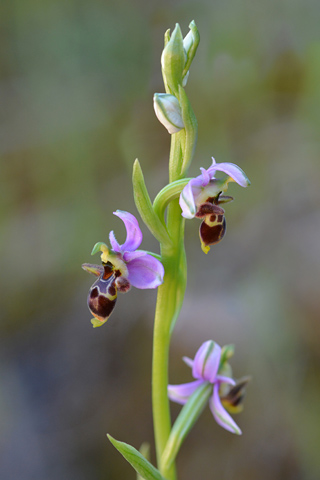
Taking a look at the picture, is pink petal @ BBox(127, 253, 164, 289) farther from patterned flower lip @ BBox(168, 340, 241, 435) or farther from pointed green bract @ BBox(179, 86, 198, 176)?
patterned flower lip @ BBox(168, 340, 241, 435)

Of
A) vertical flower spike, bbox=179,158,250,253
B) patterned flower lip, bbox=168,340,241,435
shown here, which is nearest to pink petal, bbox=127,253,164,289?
vertical flower spike, bbox=179,158,250,253

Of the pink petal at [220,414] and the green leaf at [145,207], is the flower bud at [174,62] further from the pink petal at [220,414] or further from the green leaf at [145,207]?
the pink petal at [220,414]

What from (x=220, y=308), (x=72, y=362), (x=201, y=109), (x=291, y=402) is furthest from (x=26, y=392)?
(x=201, y=109)

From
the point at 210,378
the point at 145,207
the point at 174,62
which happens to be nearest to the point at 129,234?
the point at 145,207

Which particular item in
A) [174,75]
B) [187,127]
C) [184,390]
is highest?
[174,75]

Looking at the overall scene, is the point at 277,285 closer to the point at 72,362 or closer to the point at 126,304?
the point at 126,304

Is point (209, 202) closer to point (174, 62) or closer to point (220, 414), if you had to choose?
point (174, 62)
